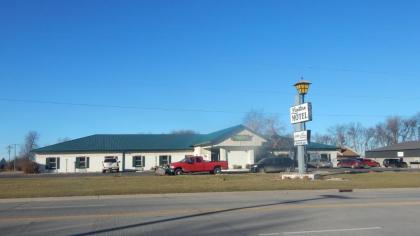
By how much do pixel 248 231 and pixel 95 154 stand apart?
51.9m

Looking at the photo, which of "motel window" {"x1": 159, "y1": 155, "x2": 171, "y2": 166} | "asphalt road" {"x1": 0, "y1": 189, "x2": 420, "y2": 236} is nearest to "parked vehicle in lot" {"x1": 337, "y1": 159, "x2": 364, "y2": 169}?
"motel window" {"x1": 159, "y1": 155, "x2": 171, "y2": 166}

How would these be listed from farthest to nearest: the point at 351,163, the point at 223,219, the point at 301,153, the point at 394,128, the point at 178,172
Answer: the point at 394,128 → the point at 351,163 → the point at 178,172 → the point at 301,153 → the point at 223,219

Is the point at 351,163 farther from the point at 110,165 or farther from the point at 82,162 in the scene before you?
the point at 82,162

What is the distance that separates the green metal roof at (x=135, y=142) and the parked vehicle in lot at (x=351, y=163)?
16.2m

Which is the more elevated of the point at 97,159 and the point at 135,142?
the point at 135,142

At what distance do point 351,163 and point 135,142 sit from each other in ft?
93.2

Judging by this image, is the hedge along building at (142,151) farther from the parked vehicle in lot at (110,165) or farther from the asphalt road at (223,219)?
the asphalt road at (223,219)

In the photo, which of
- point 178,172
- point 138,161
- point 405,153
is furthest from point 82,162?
point 405,153

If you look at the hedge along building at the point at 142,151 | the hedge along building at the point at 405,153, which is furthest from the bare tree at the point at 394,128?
the hedge along building at the point at 142,151

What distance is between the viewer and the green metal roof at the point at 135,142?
5781cm

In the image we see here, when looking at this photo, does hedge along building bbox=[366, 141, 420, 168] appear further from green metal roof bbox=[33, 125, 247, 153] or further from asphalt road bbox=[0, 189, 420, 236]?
asphalt road bbox=[0, 189, 420, 236]

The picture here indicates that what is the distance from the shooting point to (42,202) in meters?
18.3

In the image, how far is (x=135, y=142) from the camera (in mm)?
63312

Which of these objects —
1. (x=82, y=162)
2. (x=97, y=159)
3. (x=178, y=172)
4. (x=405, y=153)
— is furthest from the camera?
(x=405, y=153)
